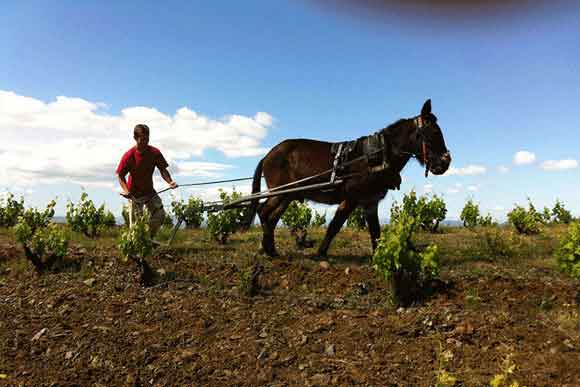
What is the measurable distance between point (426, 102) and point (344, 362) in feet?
15.9

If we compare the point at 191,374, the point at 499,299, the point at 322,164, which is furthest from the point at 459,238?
the point at 191,374

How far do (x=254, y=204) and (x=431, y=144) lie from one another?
4050 millimetres

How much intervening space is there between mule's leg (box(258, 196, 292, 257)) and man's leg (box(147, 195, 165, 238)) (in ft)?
7.31

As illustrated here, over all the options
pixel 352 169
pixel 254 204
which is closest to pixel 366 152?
pixel 352 169

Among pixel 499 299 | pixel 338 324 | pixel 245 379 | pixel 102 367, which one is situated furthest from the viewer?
pixel 499 299

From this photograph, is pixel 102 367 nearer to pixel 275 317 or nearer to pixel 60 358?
pixel 60 358

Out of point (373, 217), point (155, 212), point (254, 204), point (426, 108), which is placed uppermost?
point (426, 108)

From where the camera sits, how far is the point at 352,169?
8.33 meters

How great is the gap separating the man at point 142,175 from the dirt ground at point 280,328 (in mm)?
1412

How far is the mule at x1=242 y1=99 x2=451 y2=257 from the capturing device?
7.56 m

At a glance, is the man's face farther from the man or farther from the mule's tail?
the mule's tail

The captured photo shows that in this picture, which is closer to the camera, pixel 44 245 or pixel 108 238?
pixel 44 245

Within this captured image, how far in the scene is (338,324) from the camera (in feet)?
17.2

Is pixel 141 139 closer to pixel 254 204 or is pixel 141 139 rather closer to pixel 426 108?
pixel 254 204
